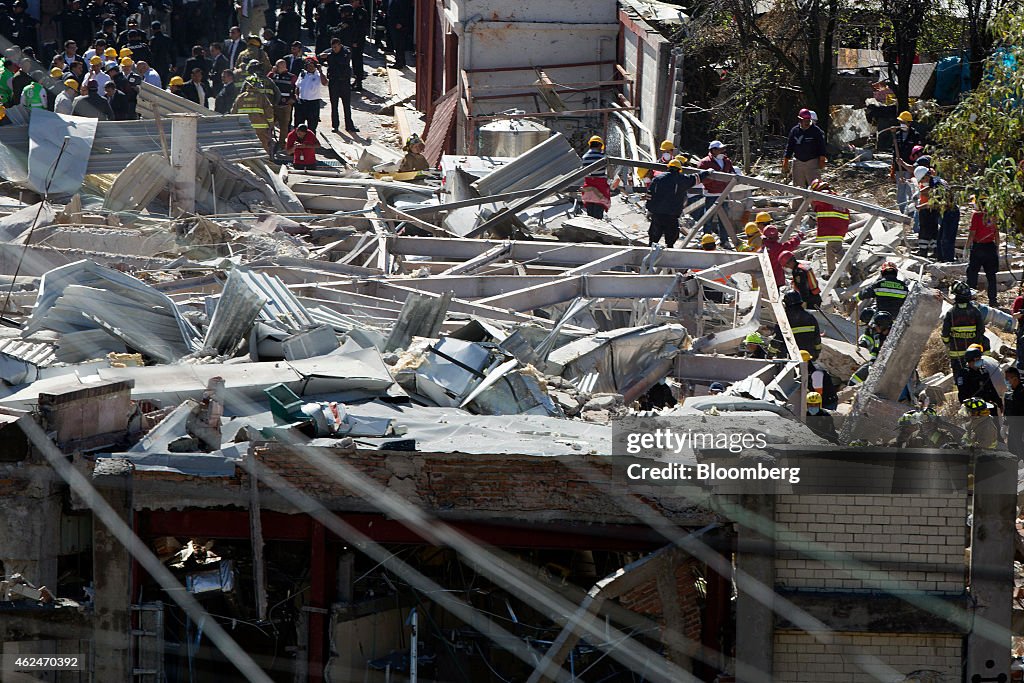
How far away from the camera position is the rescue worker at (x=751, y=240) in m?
19.8

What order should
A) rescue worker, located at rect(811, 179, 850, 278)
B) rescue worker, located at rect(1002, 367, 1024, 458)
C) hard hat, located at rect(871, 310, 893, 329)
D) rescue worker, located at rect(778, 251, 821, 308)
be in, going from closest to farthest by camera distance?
rescue worker, located at rect(1002, 367, 1024, 458)
hard hat, located at rect(871, 310, 893, 329)
rescue worker, located at rect(778, 251, 821, 308)
rescue worker, located at rect(811, 179, 850, 278)

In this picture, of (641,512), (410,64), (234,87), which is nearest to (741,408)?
(641,512)

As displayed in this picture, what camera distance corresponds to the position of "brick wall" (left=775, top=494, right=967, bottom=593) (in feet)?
30.2

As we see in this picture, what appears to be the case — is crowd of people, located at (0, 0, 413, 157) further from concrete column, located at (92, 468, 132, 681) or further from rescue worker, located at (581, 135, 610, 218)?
concrete column, located at (92, 468, 132, 681)

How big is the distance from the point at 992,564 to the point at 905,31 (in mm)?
19489

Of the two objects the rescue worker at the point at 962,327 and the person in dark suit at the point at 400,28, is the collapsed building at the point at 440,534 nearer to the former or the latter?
the rescue worker at the point at 962,327

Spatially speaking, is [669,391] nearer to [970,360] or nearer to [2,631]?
[970,360]

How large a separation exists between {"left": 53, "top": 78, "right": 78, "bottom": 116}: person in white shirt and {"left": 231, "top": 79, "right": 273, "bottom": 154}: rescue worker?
2441 mm

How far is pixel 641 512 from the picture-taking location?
364 inches

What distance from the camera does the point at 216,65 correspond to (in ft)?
85.1

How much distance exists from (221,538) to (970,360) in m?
8.10

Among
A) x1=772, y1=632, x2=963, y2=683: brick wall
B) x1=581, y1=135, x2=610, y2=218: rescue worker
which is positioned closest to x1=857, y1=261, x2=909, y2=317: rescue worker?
x1=581, y1=135, x2=610, y2=218: rescue worker

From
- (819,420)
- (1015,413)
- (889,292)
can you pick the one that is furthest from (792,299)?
(819,420)
